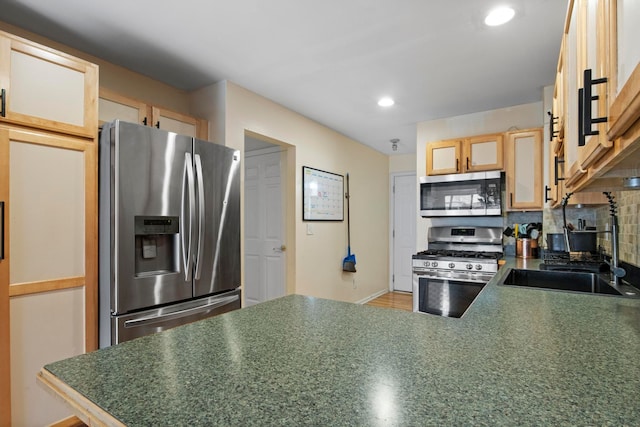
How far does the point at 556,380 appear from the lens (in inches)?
24.9

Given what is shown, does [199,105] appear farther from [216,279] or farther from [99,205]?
[216,279]

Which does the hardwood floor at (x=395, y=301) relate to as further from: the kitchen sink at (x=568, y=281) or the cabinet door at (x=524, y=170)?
the kitchen sink at (x=568, y=281)

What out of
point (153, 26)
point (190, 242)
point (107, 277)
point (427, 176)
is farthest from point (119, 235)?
point (427, 176)

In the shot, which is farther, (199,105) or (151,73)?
(199,105)

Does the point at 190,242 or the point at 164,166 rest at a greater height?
the point at 164,166

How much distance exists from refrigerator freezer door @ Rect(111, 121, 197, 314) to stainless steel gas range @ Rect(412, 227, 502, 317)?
2.02 metres

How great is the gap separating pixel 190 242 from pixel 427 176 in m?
2.46

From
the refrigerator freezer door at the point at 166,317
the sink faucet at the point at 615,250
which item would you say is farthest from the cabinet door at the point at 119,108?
the sink faucet at the point at 615,250

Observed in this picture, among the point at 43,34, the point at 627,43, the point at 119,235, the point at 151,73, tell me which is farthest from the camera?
the point at 151,73

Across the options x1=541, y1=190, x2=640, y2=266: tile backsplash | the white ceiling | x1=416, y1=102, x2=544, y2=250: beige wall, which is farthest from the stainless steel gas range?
the white ceiling

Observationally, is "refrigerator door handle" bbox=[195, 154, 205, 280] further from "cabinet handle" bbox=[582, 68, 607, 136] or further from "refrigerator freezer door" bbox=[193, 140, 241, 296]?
"cabinet handle" bbox=[582, 68, 607, 136]

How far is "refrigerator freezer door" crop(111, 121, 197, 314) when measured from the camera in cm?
183

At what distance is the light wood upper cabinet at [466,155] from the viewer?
324 centimetres

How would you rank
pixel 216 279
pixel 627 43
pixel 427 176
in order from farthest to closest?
pixel 427 176 < pixel 216 279 < pixel 627 43
